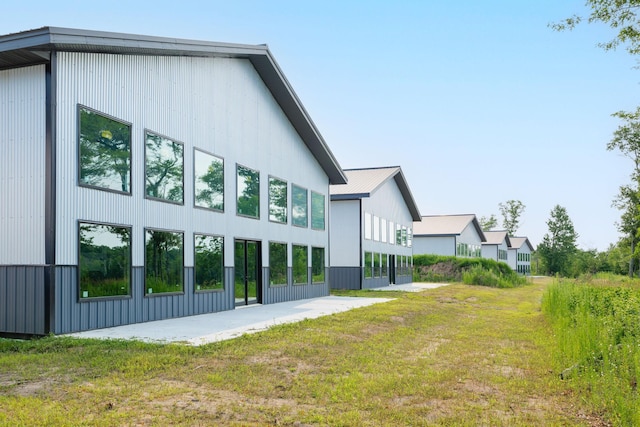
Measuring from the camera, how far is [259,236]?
19719 millimetres

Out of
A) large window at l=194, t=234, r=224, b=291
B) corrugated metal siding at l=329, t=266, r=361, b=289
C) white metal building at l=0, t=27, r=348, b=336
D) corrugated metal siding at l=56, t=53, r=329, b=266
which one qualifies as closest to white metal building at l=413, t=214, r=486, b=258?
corrugated metal siding at l=329, t=266, r=361, b=289

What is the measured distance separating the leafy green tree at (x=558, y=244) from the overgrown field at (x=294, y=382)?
234 feet

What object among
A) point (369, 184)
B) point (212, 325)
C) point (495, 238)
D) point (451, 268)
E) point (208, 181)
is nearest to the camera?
point (212, 325)

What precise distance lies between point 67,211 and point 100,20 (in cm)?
678

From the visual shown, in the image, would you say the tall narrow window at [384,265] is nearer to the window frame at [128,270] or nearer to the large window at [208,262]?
the large window at [208,262]

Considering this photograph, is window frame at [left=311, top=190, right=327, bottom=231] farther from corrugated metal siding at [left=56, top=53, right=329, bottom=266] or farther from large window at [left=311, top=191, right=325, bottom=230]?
corrugated metal siding at [left=56, top=53, right=329, bottom=266]

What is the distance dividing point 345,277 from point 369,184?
5.17m

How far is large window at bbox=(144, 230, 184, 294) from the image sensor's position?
14.1 metres

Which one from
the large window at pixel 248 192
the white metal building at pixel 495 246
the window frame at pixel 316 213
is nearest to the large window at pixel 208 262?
the large window at pixel 248 192

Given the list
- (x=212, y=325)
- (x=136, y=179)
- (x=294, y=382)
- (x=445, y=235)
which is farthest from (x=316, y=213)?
(x=445, y=235)

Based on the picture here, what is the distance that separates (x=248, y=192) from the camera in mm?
19203

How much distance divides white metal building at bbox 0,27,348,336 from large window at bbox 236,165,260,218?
0.07m

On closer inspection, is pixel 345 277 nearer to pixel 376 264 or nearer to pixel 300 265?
pixel 376 264

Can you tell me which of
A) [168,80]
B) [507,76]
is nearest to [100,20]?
[168,80]
